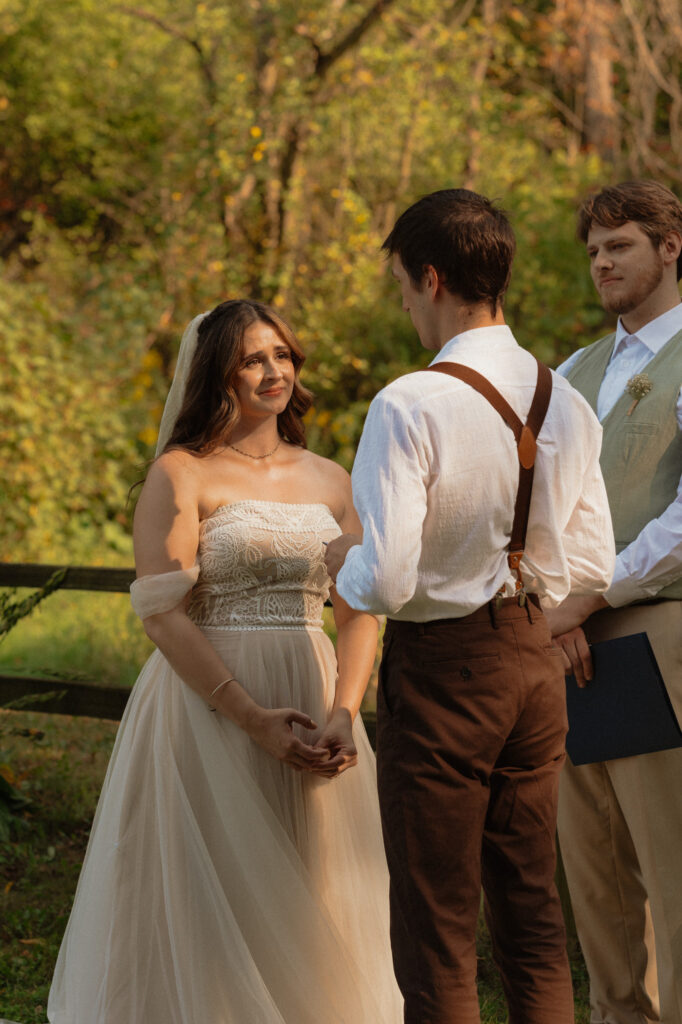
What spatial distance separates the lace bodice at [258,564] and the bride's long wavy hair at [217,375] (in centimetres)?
22

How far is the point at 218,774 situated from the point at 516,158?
10670 millimetres

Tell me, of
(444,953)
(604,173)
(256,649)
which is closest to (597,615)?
(256,649)

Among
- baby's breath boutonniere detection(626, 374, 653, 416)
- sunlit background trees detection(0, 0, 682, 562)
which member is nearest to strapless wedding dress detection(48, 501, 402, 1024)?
baby's breath boutonniere detection(626, 374, 653, 416)

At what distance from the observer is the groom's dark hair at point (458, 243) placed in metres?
2.28

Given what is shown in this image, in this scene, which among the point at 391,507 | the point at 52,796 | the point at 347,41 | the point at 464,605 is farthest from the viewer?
the point at 347,41

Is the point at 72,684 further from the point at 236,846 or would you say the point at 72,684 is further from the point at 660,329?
the point at 660,329

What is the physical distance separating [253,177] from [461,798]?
29.0ft

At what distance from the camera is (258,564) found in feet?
10.0

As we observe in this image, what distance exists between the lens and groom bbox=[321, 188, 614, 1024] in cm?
221

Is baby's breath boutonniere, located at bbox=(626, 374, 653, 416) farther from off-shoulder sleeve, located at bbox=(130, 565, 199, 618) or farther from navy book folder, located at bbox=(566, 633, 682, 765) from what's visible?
off-shoulder sleeve, located at bbox=(130, 565, 199, 618)

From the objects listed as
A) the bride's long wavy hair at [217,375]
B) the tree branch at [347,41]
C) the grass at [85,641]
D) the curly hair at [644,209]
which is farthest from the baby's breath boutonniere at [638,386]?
the tree branch at [347,41]

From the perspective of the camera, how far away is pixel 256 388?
312cm

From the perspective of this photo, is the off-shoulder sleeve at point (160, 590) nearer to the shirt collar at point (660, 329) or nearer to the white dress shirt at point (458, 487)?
the white dress shirt at point (458, 487)

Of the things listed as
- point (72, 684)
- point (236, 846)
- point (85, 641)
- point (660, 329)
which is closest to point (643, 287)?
point (660, 329)
